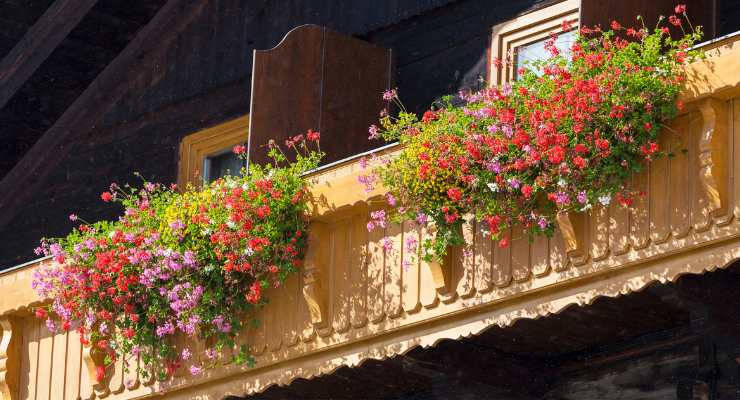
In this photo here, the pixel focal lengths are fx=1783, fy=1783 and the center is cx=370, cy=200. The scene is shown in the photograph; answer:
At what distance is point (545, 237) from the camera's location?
926 centimetres

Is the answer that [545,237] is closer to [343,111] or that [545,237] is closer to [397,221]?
[397,221]

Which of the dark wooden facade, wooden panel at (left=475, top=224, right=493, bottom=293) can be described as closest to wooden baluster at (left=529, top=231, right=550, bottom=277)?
wooden panel at (left=475, top=224, right=493, bottom=293)

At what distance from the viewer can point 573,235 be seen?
9039mm

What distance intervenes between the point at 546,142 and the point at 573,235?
510 mm

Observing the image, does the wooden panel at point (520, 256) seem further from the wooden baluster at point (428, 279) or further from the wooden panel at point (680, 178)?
the wooden panel at point (680, 178)

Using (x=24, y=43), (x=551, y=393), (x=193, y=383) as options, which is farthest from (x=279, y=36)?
(x=551, y=393)

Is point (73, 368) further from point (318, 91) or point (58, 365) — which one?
point (318, 91)

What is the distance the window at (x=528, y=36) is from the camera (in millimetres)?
11453

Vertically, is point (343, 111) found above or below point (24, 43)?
below

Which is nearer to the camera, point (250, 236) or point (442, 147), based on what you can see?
point (442, 147)

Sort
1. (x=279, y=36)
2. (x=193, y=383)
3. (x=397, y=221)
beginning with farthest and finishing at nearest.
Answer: (x=279, y=36), (x=193, y=383), (x=397, y=221)

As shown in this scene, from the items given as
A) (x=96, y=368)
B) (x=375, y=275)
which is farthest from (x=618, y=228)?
(x=96, y=368)

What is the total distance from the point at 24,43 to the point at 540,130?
278 inches

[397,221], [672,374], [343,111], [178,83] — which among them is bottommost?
[672,374]
